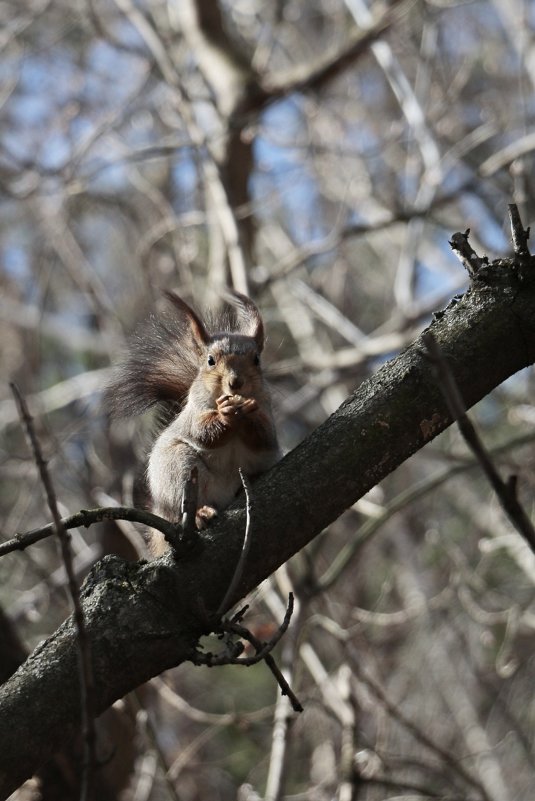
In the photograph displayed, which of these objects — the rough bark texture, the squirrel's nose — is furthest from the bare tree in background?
the squirrel's nose

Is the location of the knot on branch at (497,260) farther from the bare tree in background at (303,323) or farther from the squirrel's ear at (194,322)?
the squirrel's ear at (194,322)

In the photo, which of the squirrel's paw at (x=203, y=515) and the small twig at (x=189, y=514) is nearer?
the small twig at (x=189, y=514)

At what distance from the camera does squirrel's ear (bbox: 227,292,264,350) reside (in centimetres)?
277

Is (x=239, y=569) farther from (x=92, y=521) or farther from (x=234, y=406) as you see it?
(x=234, y=406)

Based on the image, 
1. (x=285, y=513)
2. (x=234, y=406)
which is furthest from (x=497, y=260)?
(x=234, y=406)

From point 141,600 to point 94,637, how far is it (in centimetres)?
10

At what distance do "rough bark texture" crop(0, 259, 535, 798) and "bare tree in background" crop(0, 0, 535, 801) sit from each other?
34 mm

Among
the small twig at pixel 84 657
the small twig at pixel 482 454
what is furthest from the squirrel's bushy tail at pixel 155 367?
the small twig at pixel 482 454

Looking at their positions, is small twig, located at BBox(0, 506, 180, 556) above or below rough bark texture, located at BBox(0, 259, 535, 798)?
above

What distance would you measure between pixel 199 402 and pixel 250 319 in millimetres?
429

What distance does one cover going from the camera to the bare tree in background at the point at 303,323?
369cm

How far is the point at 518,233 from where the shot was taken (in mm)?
1630

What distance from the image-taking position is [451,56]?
8.64 metres

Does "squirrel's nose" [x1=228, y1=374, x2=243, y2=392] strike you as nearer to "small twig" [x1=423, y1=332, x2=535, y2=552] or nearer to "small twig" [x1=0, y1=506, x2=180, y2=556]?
"small twig" [x1=0, y1=506, x2=180, y2=556]
